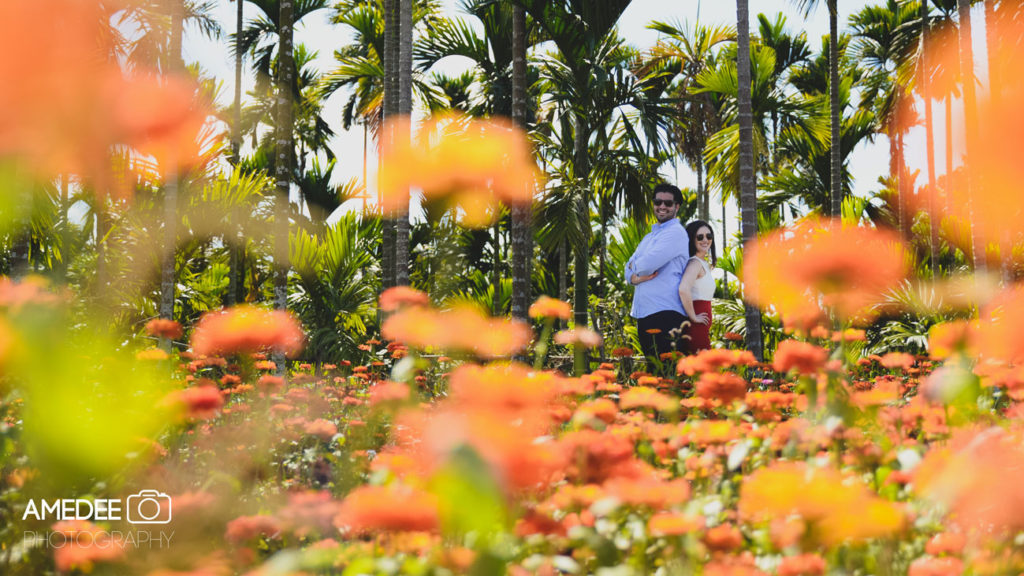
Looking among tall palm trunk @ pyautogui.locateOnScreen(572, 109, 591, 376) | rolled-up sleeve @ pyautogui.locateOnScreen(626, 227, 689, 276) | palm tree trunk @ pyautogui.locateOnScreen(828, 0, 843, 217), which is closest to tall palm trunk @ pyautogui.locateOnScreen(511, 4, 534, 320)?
tall palm trunk @ pyautogui.locateOnScreen(572, 109, 591, 376)

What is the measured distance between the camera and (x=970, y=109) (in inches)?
289

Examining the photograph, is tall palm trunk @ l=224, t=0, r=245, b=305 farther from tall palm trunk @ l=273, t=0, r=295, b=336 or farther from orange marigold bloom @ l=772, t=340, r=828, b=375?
orange marigold bloom @ l=772, t=340, r=828, b=375

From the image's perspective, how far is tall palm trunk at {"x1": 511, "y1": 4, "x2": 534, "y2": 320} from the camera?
4953mm

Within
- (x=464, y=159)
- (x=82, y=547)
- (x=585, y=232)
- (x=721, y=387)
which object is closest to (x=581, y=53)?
(x=585, y=232)

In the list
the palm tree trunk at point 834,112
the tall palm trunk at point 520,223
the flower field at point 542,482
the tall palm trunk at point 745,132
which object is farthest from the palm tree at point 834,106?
the flower field at point 542,482

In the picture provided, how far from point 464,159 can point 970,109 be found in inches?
213

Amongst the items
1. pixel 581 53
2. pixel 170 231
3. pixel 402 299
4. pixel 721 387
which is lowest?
pixel 721 387

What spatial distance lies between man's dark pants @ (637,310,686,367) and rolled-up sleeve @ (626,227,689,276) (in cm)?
23

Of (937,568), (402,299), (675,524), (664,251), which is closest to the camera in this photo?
(675,524)

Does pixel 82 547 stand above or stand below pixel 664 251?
below

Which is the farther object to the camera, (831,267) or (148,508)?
(148,508)

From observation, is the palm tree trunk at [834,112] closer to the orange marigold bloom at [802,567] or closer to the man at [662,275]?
the man at [662,275]

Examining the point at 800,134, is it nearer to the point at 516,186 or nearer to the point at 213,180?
the point at 516,186

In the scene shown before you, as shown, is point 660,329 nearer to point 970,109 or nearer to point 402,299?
point 402,299
